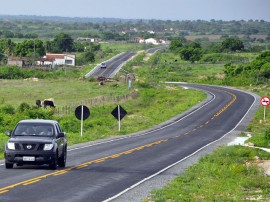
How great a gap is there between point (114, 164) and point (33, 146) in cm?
640

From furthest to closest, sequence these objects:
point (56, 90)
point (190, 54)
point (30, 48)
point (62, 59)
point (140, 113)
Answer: point (190, 54) → point (30, 48) → point (62, 59) → point (56, 90) → point (140, 113)

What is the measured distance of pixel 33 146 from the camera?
1145 inches

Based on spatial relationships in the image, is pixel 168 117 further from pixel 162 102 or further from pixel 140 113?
pixel 162 102

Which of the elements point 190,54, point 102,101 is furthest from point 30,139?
point 190,54

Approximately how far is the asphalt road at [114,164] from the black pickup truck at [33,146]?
1.26 ft

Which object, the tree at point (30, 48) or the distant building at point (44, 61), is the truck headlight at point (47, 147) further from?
the tree at point (30, 48)

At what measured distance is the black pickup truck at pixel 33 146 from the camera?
29.0m

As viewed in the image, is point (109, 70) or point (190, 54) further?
point (190, 54)

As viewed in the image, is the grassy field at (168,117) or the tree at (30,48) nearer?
the grassy field at (168,117)

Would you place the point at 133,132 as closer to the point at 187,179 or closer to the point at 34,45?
the point at 187,179

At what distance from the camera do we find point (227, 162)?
36281 mm

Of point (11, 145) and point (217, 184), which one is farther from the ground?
point (11, 145)

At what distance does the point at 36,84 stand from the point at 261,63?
1772 inches

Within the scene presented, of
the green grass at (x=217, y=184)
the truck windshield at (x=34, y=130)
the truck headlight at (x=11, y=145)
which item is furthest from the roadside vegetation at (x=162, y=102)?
the truck headlight at (x=11, y=145)
